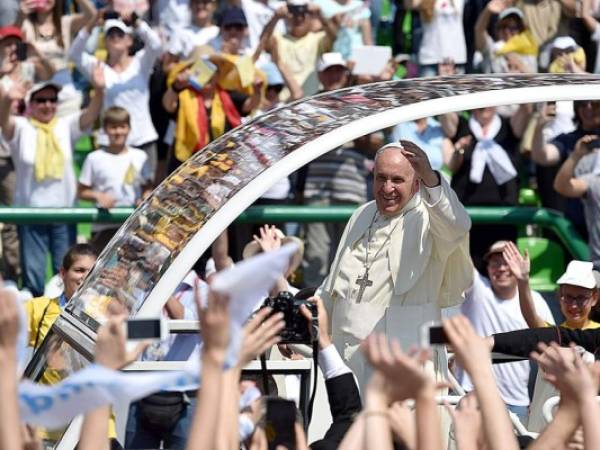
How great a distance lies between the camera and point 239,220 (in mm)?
10883

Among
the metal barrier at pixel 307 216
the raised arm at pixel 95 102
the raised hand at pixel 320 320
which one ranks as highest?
the raised arm at pixel 95 102

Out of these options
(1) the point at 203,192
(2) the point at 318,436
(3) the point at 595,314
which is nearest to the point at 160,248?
(1) the point at 203,192

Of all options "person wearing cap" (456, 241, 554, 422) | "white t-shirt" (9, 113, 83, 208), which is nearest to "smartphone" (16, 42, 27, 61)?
"white t-shirt" (9, 113, 83, 208)

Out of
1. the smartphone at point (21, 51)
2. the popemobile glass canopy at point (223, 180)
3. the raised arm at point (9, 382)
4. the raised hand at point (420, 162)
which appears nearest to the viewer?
the raised arm at point (9, 382)

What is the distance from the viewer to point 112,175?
38.2ft

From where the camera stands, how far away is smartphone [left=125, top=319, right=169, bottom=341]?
14.8 feet

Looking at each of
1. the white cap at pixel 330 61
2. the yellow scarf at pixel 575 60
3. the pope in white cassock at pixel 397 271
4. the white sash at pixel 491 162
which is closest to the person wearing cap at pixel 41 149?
the white cap at pixel 330 61

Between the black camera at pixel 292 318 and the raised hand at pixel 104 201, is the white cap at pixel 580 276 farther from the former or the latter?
the raised hand at pixel 104 201

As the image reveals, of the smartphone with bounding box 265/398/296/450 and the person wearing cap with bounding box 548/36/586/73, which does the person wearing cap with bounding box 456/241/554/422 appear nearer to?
the person wearing cap with bounding box 548/36/586/73

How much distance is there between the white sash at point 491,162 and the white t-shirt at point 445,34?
1971 mm

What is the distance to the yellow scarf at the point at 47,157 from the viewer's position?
38.4 feet

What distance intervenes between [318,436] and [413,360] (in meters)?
3.33

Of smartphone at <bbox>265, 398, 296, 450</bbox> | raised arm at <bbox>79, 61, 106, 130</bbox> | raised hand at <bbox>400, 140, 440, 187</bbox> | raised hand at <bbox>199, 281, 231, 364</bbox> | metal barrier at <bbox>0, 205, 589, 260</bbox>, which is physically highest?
raised arm at <bbox>79, 61, 106, 130</bbox>

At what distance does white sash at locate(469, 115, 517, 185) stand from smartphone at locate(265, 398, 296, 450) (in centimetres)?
688
